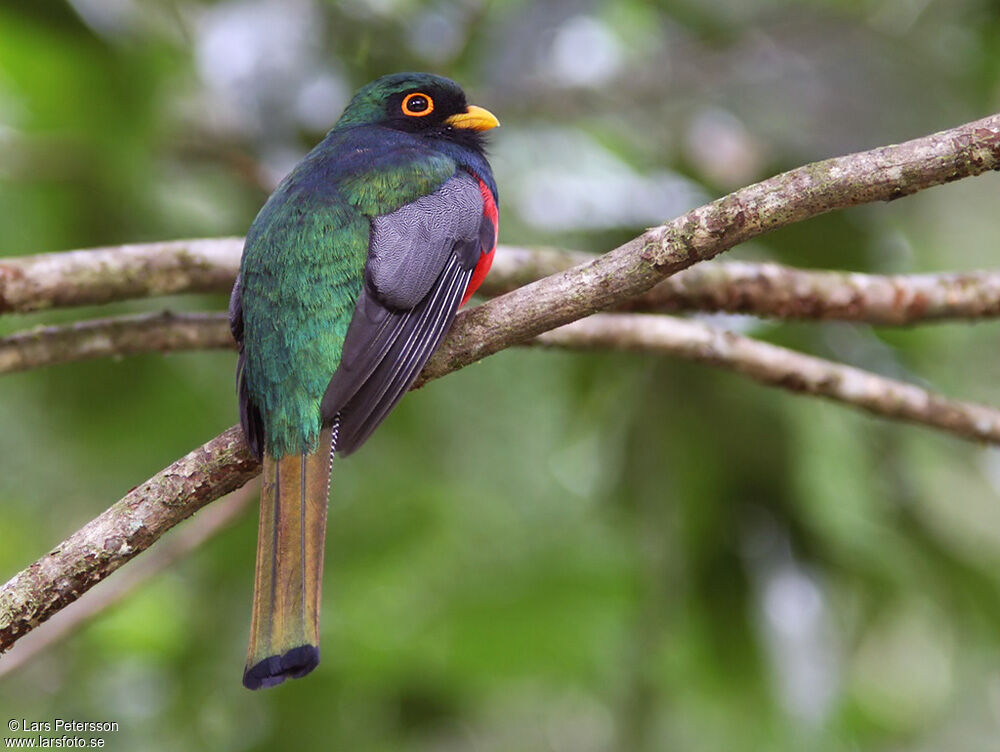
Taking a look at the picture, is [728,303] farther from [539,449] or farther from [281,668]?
[539,449]

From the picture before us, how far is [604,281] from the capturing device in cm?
251

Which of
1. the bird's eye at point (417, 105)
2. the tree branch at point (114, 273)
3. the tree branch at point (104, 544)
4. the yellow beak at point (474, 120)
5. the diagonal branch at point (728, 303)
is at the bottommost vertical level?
the tree branch at point (104, 544)

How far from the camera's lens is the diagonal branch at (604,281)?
229cm

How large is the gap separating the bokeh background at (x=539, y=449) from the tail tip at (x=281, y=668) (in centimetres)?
201

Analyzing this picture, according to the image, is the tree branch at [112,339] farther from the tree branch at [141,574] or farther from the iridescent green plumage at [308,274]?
the tree branch at [141,574]

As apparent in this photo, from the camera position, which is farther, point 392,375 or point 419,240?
point 419,240

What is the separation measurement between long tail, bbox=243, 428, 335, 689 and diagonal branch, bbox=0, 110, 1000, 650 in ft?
0.40

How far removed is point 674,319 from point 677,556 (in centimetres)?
108

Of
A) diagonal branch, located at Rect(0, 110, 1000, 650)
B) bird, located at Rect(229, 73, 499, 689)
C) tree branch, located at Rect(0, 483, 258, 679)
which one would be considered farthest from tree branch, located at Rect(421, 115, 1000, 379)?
tree branch, located at Rect(0, 483, 258, 679)

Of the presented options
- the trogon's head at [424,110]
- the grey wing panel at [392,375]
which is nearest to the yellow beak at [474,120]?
the trogon's head at [424,110]

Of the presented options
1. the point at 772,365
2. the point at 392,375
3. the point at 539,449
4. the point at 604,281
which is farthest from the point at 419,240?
the point at 539,449

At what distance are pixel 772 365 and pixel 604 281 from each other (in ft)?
4.25

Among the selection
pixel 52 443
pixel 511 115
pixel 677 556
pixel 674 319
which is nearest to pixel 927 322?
pixel 674 319

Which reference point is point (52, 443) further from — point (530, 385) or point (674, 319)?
point (674, 319)
